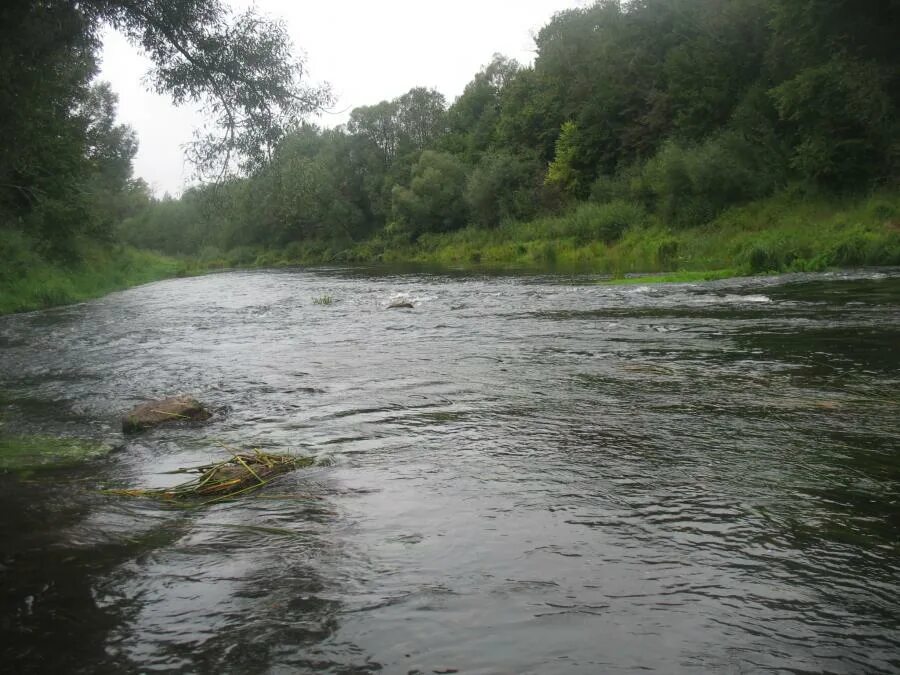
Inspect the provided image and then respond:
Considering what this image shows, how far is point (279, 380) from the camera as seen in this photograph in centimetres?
1251

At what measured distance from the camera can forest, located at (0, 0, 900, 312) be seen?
47.3 ft

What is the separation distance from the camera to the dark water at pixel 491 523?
13.7 feet

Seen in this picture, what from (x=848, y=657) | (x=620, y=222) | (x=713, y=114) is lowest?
(x=848, y=657)

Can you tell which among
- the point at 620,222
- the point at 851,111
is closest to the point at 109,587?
the point at 851,111

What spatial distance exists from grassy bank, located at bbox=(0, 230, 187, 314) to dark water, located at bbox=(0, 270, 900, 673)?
17144 millimetres

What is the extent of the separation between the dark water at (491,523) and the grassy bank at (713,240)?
655 inches

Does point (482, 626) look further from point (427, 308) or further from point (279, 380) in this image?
point (427, 308)

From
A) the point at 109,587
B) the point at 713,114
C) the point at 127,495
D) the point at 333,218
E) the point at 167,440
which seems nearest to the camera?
the point at 109,587

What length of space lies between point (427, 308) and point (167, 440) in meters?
15.2

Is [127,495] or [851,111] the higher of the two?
[851,111]

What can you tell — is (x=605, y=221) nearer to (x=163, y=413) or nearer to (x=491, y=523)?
(x=163, y=413)

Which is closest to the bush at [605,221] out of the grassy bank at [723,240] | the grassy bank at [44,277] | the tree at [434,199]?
the grassy bank at [723,240]

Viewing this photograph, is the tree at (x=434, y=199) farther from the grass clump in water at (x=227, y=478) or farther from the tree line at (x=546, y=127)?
the grass clump in water at (x=227, y=478)

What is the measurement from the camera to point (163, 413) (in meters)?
9.56
